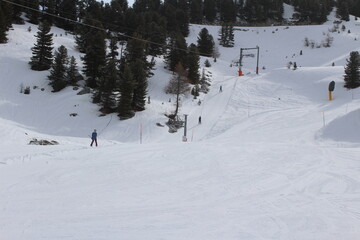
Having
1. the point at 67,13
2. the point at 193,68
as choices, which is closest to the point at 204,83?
the point at 193,68

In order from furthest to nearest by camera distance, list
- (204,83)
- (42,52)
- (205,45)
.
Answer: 1. (205,45)
2. (204,83)
3. (42,52)

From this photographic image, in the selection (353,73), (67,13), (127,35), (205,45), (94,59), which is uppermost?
(67,13)

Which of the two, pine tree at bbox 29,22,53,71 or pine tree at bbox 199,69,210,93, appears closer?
pine tree at bbox 29,22,53,71

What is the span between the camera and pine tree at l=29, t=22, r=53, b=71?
33.4 meters

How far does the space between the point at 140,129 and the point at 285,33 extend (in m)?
54.7

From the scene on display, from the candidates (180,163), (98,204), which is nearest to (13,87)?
(180,163)

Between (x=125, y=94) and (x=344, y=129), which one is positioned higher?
(x=125, y=94)

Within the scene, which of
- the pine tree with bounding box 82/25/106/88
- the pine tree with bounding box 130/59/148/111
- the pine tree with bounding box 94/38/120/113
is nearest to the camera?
the pine tree with bounding box 94/38/120/113

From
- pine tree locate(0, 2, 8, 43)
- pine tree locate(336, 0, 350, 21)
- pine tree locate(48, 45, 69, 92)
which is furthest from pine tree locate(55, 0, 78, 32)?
pine tree locate(336, 0, 350, 21)

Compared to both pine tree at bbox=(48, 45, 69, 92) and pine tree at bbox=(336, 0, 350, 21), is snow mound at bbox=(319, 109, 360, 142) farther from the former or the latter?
pine tree at bbox=(336, 0, 350, 21)

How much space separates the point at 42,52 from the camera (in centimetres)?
3372

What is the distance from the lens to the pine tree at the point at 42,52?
33438mm

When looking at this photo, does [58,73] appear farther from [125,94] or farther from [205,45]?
[205,45]

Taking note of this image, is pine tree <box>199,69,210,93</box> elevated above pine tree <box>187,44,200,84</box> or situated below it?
below
